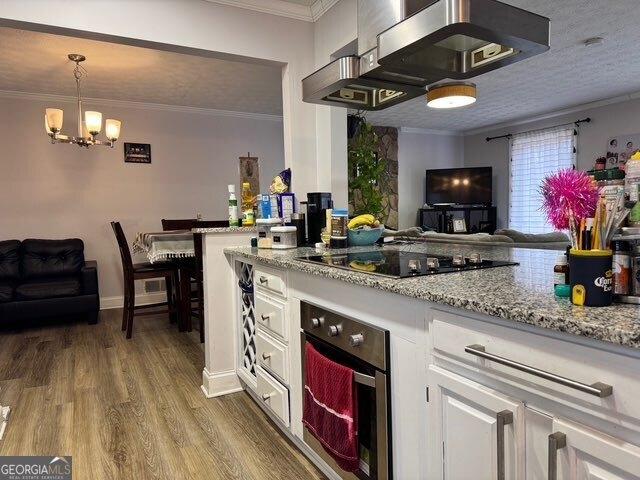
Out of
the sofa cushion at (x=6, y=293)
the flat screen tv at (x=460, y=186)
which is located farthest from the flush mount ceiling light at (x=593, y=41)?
the sofa cushion at (x=6, y=293)

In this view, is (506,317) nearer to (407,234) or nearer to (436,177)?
(407,234)

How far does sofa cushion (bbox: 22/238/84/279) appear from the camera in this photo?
170 inches

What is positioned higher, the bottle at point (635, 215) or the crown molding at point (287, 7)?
the crown molding at point (287, 7)

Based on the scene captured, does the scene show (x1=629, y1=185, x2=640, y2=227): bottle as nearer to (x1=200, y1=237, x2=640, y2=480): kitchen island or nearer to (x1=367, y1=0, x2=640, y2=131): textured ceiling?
(x1=200, y1=237, x2=640, y2=480): kitchen island

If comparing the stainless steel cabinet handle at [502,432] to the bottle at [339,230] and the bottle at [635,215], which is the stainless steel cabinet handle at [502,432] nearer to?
the bottle at [635,215]

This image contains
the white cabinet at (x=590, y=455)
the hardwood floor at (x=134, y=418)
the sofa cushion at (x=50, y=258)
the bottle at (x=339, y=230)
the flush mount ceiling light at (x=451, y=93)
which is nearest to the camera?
the white cabinet at (x=590, y=455)

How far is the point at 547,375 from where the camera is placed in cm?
79

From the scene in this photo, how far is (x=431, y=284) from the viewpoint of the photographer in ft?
3.72

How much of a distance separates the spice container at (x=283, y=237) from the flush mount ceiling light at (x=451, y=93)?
164 cm

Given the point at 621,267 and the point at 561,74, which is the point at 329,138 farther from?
the point at 561,74

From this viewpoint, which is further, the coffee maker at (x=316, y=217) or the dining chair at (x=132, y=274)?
the dining chair at (x=132, y=274)

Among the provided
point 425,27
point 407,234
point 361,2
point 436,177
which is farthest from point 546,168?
point 425,27

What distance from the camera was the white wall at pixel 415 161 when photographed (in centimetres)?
721

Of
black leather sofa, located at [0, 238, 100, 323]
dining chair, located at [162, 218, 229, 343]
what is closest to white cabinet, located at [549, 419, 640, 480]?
dining chair, located at [162, 218, 229, 343]
